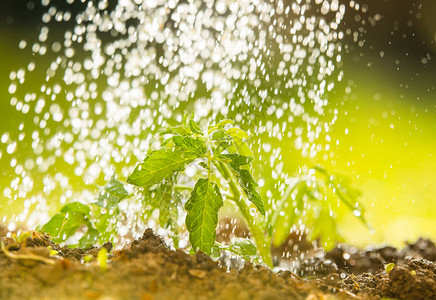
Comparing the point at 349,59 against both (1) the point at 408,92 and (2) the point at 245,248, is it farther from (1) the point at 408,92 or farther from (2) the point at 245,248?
(2) the point at 245,248

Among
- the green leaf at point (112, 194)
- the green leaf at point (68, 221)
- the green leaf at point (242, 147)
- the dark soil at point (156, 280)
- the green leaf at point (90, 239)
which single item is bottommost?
the dark soil at point (156, 280)

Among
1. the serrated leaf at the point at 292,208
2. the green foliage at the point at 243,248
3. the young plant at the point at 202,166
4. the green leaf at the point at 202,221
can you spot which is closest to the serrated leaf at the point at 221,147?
the young plant at the point at 202,166

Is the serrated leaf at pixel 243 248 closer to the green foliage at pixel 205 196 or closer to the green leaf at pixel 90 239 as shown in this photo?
the green foliage at pixel 205 196

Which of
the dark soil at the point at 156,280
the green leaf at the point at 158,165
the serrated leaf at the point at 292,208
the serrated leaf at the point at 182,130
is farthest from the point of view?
the serrated leaf at the point at 292,208

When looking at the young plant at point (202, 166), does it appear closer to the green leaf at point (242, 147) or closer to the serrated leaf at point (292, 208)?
the green leaf at point (242, 147)

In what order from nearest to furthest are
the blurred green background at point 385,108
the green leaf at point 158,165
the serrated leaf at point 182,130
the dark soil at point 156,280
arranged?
the dark soil at point 156,280 → the green leaf at point 158,165 → the serrated leaf at point 182,130 → the blurred green background at point 385,108

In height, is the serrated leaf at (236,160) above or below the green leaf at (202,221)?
above

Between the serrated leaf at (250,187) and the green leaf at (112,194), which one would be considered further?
the green leaf at (112,194)

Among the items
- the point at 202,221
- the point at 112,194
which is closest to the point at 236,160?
the point at 202,221
